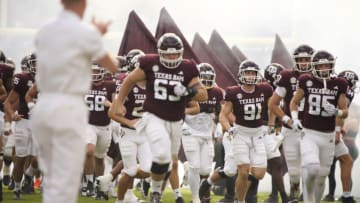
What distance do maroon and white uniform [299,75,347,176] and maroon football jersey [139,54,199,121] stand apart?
1.23 m

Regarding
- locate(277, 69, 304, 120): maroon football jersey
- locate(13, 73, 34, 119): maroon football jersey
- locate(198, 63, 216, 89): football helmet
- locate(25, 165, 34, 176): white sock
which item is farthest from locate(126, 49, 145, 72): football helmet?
locate(25, 165, 34, 176): white sock

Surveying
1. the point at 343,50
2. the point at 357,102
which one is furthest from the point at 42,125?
the point at 343,50

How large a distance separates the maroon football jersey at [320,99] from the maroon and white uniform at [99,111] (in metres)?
3.15

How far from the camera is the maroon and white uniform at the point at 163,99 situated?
29.3 ft

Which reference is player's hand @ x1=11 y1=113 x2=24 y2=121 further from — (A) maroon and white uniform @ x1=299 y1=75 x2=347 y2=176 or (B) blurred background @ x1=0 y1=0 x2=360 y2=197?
(B) blurred background @ x1=0 y1=0 x2=360 y2=197

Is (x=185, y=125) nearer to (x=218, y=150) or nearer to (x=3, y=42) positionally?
(x=218, y=150)

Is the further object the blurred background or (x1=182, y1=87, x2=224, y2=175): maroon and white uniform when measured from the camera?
the blurred background

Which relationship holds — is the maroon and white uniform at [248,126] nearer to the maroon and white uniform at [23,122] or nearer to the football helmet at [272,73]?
the football helmet at [272,73]

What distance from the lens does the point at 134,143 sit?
34.4ft

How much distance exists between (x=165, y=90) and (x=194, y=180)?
2.43m

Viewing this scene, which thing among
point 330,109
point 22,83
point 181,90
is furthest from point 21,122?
point 330,109

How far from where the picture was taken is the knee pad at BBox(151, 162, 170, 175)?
28.9 ft

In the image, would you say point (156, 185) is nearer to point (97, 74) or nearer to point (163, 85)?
point (163, 85)

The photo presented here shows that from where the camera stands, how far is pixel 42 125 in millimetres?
5969
